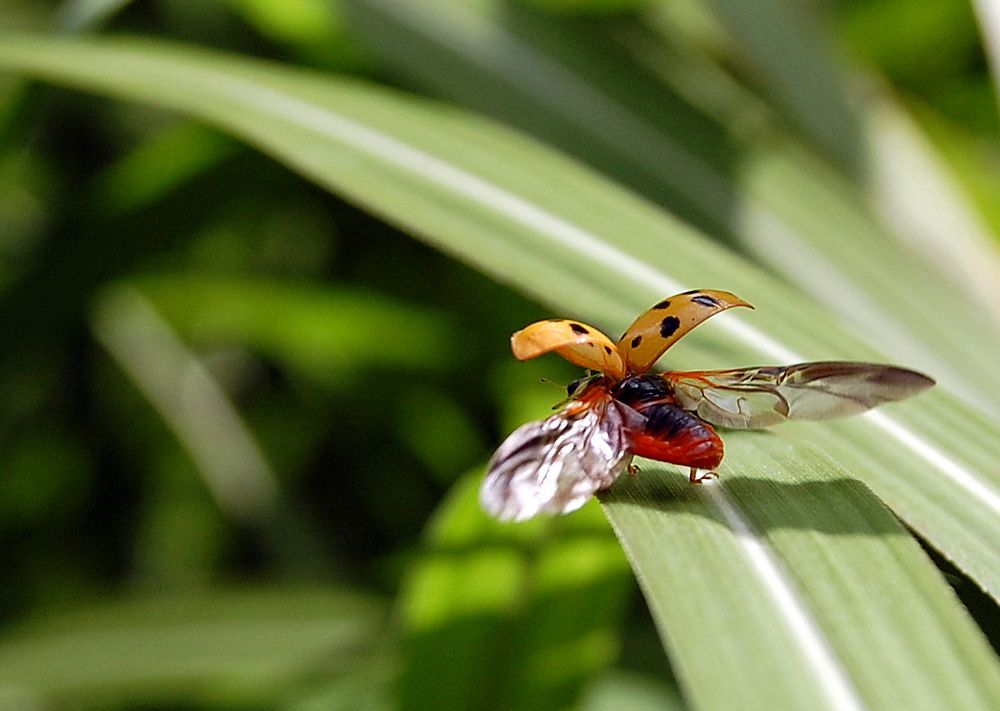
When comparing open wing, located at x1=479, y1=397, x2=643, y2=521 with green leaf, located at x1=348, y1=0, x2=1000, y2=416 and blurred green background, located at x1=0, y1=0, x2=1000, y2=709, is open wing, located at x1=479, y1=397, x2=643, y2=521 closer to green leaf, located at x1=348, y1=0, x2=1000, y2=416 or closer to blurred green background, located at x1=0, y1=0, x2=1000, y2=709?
blurred green background, located at x1=0, y1=0, x2=1000, y2=709

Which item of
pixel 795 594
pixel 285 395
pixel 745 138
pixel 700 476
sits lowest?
pixel 795 594

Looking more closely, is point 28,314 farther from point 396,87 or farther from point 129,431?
point 129,431

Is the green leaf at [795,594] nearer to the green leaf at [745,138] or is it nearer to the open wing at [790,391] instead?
the open wing at [790,391]

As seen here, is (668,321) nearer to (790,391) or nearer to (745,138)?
(790,391)

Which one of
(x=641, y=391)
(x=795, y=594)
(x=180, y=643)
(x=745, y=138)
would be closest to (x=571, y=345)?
(x=641, y=391)

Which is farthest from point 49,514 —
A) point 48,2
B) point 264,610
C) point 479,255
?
point 479,255
